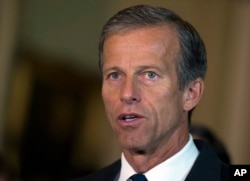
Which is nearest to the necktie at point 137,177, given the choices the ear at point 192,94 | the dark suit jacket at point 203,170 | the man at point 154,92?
the man at point 154,92

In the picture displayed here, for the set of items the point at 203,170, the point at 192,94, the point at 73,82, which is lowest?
the point at 73,82

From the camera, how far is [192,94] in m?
3.12

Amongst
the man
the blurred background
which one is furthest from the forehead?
the blurred background

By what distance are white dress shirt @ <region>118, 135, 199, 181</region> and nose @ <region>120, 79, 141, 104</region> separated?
0.22 meters

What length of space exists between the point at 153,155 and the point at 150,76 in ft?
0.75

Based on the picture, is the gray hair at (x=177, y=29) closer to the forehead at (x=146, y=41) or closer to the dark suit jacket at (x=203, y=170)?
the forehead at (x=146, y=41)

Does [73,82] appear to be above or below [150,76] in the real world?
below

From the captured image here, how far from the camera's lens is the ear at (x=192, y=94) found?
3.09 m

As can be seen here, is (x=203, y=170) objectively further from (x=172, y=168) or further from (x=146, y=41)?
(x=146, y=41)

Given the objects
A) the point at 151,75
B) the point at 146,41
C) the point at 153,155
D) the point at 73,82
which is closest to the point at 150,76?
the point at 151,75

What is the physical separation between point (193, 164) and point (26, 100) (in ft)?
14.1

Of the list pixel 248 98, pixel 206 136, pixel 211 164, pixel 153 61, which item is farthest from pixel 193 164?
pixel 248 98

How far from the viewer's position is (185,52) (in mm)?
3094

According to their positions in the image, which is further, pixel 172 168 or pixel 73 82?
pixel 73 82
